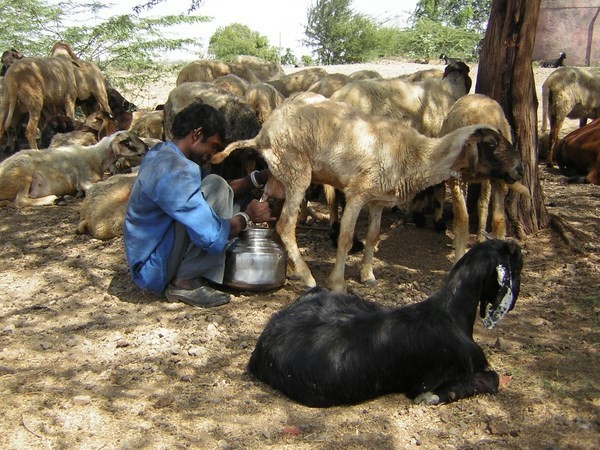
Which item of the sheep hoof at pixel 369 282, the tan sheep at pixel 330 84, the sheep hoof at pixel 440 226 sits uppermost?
the tan sheep at pixel 330 84

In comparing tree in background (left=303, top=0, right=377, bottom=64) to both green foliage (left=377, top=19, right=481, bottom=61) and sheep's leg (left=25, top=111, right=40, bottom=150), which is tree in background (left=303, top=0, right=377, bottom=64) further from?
sheep's leg (left=25, top=111, right=40, bottom=150)

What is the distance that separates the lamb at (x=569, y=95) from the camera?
1241cm

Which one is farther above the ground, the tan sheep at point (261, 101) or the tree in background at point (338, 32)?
the tree in background at point (338, 32)

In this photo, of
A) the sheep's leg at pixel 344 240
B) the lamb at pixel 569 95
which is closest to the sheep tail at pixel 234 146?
the sheep's leg at pixel 344 240

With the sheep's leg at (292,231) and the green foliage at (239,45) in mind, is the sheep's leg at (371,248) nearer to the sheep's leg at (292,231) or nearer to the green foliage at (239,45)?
the sheep's leg at (292,231)

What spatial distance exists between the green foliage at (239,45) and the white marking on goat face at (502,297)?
1455 inches

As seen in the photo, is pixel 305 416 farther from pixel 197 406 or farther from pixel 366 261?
pixel 366 261

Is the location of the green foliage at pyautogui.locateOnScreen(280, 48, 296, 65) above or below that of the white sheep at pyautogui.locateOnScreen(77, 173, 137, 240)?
above

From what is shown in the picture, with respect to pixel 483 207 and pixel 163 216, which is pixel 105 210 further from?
pixel 483 207

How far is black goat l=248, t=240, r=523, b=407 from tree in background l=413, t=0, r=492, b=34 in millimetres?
33223

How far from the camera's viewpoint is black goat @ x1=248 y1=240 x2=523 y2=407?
3891 millimetres

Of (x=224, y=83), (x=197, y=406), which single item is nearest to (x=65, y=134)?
(x=224, y=83)

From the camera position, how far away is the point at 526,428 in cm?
362

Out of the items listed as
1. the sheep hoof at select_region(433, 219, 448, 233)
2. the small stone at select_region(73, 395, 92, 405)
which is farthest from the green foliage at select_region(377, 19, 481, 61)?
the small stone at select_region(73, 395, 92, 405)
